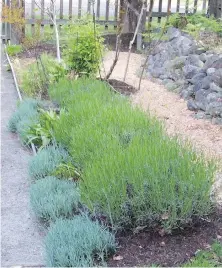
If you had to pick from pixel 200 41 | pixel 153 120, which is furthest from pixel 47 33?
pixel 153 120

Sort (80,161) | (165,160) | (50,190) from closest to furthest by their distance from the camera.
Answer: (165,160) → (50,190) → (80,161)

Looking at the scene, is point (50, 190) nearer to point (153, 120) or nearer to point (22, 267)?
point (22, 267)

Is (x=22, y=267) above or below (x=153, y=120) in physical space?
below

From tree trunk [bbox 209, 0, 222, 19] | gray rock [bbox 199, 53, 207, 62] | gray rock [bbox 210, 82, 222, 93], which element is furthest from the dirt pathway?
tree trunk [bbox 209, 0, 222, 19]

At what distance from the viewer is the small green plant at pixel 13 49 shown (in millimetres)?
11170

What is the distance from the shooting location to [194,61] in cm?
827

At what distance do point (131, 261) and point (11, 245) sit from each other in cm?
89

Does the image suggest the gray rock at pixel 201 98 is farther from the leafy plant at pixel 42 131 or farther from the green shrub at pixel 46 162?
the green shrub at pixel 46 162

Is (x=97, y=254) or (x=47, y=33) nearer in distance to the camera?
(x=97, y=254)

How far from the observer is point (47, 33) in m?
11.7

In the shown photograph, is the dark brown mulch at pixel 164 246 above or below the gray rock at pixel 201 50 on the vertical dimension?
below

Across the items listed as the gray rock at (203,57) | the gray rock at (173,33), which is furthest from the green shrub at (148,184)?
the gray rock at (173,33)

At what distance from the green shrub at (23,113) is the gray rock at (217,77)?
2.34 meters

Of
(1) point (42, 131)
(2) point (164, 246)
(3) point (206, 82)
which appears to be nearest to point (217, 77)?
(3) point (206, 82)
